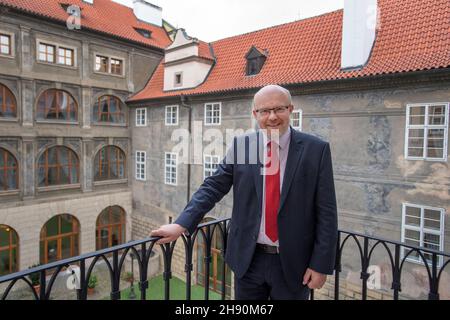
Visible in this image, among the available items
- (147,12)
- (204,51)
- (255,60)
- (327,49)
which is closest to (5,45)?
(204,51)

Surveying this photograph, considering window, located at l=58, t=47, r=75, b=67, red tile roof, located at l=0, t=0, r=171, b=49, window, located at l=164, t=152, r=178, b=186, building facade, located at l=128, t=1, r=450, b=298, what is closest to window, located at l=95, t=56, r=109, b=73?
window, located at l=58, t=47, r=75, b=67

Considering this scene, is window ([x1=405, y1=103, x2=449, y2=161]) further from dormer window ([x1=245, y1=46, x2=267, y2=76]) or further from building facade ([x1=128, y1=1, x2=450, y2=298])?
dormer window ([x1=245, y1=46, x2=267, y2=76])

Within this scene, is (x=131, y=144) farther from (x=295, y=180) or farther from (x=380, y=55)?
(x=295, y=180)

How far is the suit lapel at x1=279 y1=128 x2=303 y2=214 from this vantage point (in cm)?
205

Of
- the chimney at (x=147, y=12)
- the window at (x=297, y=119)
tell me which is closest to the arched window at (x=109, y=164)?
the chimney at (x=147, y=12)

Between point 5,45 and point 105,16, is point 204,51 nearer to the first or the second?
point 105,16

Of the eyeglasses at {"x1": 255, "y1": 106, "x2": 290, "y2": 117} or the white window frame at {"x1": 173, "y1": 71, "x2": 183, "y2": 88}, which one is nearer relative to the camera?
the eyeglasses at {"x1": 255, "y1": 106, "x2": 290, "y2": 117}

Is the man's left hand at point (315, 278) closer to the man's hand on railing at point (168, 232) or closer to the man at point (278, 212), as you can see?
the man at point (278, 212)

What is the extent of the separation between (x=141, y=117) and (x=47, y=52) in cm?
555

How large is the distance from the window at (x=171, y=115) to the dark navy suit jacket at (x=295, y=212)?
1400cm

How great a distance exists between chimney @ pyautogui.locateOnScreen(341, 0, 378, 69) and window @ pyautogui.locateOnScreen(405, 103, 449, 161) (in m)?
2.35

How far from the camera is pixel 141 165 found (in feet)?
59.5

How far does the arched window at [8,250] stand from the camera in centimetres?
1407

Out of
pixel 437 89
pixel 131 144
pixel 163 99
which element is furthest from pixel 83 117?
pixel 437 89
